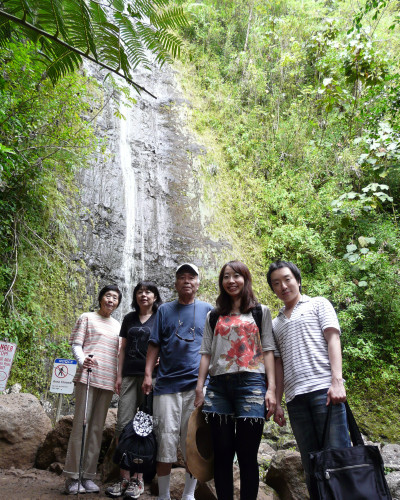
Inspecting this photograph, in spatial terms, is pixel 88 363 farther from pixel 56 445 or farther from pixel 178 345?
pixel 56 445

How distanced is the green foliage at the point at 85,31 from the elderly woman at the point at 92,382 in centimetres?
267

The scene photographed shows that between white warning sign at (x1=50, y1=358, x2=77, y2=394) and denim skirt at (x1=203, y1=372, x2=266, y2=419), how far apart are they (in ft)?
6.63

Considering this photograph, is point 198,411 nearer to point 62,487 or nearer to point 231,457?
point 231,457

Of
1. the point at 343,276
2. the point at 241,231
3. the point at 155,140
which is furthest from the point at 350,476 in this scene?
the point at 155,140

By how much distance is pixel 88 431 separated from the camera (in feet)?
11.0

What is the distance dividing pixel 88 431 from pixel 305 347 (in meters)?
2.08

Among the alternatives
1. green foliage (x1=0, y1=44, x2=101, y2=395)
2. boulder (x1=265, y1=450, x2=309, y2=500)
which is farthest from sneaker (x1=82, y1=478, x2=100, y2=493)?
green foliage (x1=0, y1=44, x2=101, y2=395)

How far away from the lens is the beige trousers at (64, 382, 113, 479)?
321 centimetres

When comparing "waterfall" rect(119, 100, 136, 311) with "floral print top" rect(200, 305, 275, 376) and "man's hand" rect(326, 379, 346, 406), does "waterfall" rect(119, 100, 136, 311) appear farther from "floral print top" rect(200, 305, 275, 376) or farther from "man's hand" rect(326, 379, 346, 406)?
"man's hand" rect(326, 379, 346, 406)

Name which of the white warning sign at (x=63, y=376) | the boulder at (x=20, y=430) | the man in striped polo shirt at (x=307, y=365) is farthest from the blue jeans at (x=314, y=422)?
the boulder at (x=20, y=430)

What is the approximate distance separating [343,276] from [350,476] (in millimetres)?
6820

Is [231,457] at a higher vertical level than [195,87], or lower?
lower

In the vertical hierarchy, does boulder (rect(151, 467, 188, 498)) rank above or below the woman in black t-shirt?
below

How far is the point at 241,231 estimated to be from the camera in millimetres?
9656
